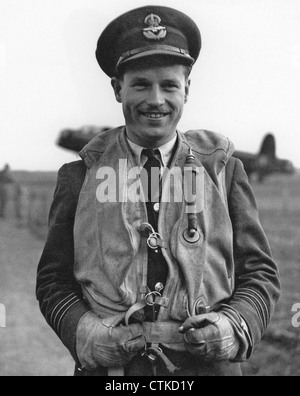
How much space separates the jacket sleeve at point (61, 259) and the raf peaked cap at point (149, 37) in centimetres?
43

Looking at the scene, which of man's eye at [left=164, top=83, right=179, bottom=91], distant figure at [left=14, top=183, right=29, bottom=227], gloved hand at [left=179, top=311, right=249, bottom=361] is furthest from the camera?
distant figure at [left=14, top=183, right=29, bottom=227]

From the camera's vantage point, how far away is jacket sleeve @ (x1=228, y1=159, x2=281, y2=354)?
2.05 metres

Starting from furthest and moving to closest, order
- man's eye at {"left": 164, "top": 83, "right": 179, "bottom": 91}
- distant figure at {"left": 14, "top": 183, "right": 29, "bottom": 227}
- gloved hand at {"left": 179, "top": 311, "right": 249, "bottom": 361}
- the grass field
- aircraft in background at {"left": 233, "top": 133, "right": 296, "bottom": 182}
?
1. distant figure at {"left": 14, "top": 183, "right": 29, "bottom": 227}
2. the grass field
3. aircraft in background at {"left": 233, "top": 133, "right": 296, "bottom": 182}
4. man's eye at {"left": 164, "top": 83, "right": 179, "bottom": 91}
5. gloved hand at {"left": 179, "top": 311, "right": 249, "bottom": 361}

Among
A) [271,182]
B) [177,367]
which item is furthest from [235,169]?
[271,182]

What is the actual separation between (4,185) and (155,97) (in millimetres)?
2891

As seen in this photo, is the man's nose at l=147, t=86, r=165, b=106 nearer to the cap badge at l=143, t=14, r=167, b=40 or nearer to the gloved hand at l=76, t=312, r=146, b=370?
the cap badge at l=143, t=14, r=167, b=40

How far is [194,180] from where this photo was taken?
2.05 metres

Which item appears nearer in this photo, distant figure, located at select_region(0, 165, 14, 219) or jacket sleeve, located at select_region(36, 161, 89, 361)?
jacket sleeve, located at select_region(36, 161, 89, 361)

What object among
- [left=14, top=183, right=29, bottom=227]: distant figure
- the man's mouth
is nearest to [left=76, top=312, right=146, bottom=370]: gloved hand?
the man's mouth

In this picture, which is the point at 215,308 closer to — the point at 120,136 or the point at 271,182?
the point at 120,136

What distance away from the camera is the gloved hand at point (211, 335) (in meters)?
1.89

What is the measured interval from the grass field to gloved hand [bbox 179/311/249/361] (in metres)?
1.15
